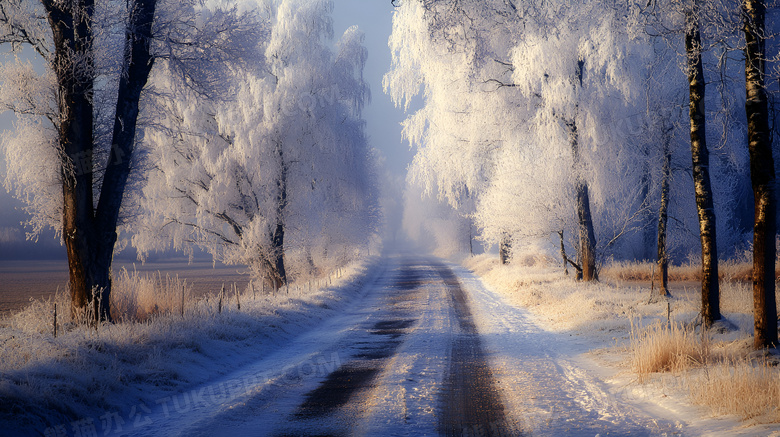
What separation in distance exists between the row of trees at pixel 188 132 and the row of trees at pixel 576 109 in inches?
161

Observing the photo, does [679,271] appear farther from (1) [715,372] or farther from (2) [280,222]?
(1) [715,372]

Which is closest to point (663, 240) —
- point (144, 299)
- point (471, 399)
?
point (471, 399)

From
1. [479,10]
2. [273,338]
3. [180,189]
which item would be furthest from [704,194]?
[180,189]

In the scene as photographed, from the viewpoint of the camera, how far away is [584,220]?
1667 cm

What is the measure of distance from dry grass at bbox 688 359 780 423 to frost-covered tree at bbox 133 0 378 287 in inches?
585

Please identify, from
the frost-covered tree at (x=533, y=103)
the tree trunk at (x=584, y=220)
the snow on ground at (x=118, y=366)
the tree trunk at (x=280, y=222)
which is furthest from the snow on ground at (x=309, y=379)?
the tree trunk at (x=280, y=222)

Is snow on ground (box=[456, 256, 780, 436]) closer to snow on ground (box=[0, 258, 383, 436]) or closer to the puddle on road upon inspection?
the puddle on road

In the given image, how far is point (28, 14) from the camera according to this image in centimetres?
819

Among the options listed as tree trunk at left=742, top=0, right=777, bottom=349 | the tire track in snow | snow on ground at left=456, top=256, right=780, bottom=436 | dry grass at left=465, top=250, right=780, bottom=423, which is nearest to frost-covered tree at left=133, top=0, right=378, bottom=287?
snow on ground at left=456, top=256, right=780, bottom=436

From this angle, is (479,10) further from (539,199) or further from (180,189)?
(180,189)

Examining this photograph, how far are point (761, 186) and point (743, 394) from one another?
3030 mm

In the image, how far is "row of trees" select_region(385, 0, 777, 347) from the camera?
920cm

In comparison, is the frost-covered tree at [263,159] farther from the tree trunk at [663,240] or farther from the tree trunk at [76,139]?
the tree trunk at [663,240]

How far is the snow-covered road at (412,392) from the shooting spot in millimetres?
4750
